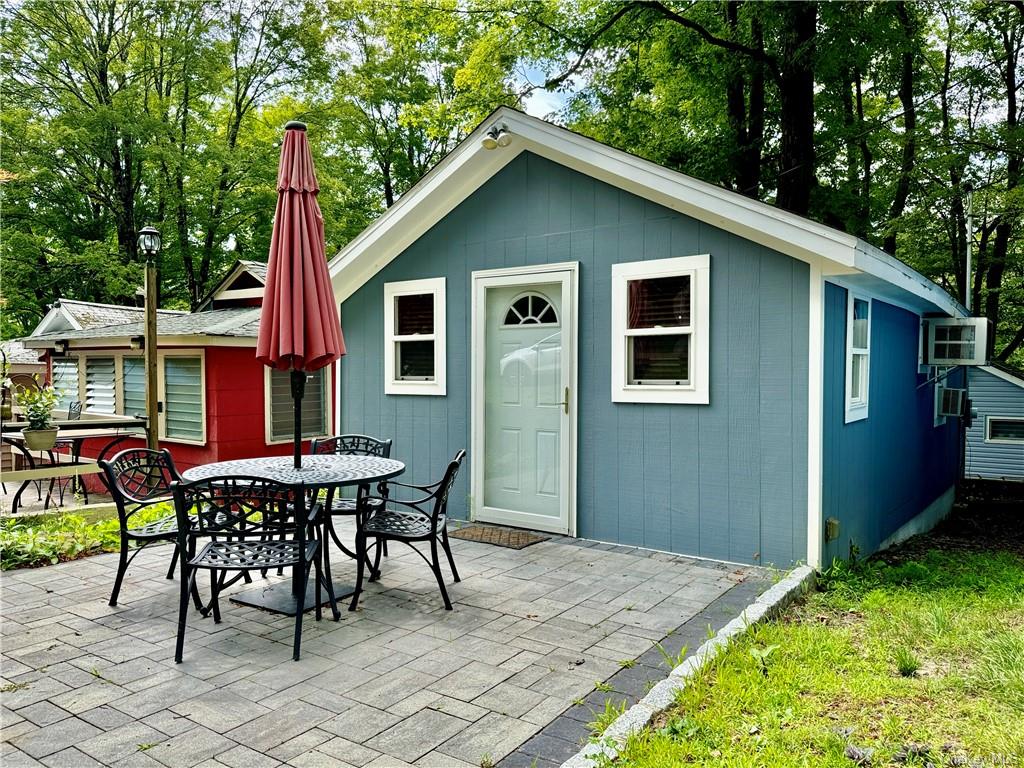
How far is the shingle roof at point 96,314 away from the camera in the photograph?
12938mm

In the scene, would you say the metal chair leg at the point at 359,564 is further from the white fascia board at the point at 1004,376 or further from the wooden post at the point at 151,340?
the white fascia board at the point at 1004,376

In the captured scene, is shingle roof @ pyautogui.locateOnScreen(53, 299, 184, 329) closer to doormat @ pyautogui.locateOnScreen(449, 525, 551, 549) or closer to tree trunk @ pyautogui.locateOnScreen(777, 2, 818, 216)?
doormat @ pyautogui.locateOnScreen(449, 525, 551, 549)

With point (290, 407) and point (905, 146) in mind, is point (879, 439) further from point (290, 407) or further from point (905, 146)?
point (290, 407)

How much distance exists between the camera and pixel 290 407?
1134 centimetres

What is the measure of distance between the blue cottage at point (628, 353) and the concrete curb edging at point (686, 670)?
0.53 metres

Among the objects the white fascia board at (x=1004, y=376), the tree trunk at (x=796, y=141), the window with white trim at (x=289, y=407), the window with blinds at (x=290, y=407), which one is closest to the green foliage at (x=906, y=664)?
the tree trunk at (x=796, y=141)

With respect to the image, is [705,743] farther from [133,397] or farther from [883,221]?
[883,221]

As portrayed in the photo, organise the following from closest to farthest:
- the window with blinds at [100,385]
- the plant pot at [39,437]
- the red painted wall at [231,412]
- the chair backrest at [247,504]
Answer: the chair backrest at [247,504]
the plant pot at [39,437]
the red painted wall at [231,412]
the window with blinds at [100,385]

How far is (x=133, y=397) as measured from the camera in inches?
443

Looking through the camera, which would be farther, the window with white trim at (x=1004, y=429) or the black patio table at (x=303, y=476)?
the window with white trim at (x=1004, y=429)

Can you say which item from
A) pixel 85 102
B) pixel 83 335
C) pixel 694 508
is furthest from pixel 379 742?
pixel 85 102

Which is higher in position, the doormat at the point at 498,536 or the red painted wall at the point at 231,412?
the red painted wall at the point at 231,412

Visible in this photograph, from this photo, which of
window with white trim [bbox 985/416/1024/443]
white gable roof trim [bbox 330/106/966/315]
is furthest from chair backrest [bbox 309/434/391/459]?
window with white trim [bbox 985/416/1024/443]

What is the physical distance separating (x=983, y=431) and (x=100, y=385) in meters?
16.1
